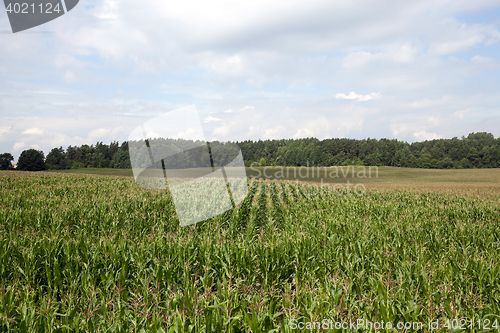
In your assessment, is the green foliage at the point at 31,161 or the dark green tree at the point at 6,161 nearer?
the dark green tree at the point at 6,161

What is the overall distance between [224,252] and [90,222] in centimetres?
730

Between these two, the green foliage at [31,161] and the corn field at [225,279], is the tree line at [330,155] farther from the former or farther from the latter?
the corn field at [225,279]

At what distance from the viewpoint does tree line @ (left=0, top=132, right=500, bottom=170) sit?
3812 inches

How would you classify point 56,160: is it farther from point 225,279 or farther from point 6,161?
point 225,279

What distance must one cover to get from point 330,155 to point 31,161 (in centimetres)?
11892

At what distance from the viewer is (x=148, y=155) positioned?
426 inches

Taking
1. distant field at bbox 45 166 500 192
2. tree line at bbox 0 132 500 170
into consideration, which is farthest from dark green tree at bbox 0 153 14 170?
distant field at bbox 45 166 500 192

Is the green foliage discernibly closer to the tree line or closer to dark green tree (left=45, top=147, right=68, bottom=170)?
the tree line

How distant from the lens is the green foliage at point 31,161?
287 feet

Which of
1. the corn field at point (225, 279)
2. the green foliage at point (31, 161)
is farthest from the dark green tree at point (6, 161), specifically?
the corn field at point (225, 279)

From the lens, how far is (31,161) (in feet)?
290

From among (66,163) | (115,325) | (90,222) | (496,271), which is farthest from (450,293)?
(66,163)

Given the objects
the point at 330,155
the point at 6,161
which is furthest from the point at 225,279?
the point at 330,155

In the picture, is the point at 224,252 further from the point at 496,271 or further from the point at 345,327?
the point at 496,271
